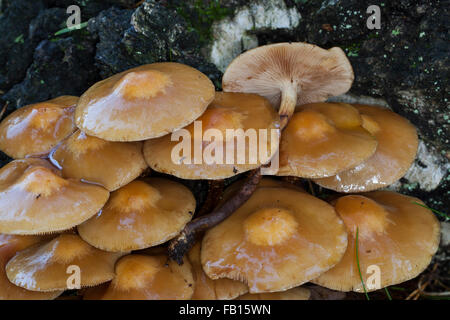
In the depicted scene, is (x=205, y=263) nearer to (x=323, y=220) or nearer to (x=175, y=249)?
(x=175, y=249)

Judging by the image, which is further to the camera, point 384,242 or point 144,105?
point 384,242

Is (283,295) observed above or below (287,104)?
below

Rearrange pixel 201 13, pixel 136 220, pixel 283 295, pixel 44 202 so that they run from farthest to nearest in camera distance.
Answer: pixel 201 13 → pixel 283 295 → pixel 136 220 → pixel 44 202

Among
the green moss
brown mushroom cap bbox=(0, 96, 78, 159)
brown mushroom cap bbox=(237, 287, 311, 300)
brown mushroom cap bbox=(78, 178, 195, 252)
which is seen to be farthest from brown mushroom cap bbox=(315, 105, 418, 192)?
brown mushroom cap bbox=(0, 96, 78, 159)

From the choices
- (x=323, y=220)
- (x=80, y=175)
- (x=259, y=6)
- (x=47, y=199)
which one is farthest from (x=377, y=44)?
(x=47, y=199)

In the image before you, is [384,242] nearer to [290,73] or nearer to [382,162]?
[382,162]

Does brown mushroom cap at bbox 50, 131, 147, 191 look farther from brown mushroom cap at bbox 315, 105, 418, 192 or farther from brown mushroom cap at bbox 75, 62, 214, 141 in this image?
brown mushroom cap at bbox 315, 105, 418, 192

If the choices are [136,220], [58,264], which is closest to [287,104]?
[136,220]

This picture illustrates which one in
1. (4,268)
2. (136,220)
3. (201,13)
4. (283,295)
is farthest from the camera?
(201,13)
